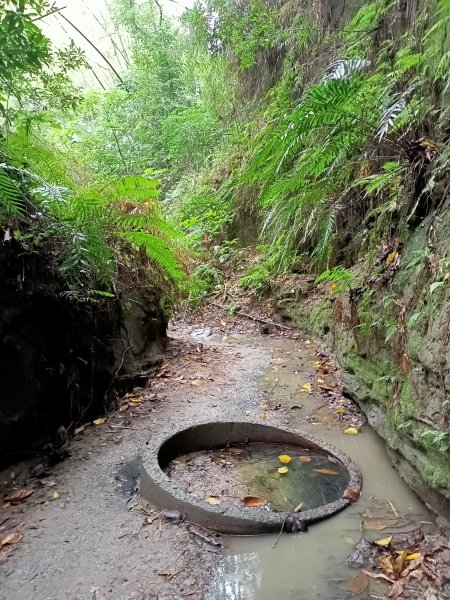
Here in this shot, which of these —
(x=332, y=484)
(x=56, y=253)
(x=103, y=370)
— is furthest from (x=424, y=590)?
(x=56, y=253)

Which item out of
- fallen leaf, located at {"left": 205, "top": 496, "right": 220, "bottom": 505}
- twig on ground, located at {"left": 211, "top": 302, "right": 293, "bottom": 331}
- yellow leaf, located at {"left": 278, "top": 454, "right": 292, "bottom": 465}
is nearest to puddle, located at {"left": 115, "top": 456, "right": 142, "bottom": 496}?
fallen leaf, located at {"left": 205, "top": 496, "right": 220, "bottom": 505}

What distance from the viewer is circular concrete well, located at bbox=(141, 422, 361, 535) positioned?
2.34m

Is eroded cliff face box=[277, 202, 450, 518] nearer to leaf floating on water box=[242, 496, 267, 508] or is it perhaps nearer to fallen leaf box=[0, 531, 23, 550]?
leaf floating on water box=[242, 496, 267, 508]

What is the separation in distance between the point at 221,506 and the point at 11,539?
120cm

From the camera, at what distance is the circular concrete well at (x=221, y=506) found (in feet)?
7.68

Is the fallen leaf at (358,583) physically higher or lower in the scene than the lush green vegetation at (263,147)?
lower

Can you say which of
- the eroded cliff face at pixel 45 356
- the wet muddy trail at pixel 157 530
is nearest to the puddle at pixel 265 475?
the wet muddy trail at pixel 157 530

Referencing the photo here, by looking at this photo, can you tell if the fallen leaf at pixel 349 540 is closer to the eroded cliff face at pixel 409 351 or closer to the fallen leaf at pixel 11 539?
the eroded cliff face at pixel 409 351

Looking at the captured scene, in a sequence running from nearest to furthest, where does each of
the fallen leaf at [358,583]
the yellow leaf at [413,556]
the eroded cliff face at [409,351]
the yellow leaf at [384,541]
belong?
the fallen leaf at [358,583] < the yellow leaf at [413,556] < the yellow leaf at [384,541] < the eroded cliff face at [409,351]

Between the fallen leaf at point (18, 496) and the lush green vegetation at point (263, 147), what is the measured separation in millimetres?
1555

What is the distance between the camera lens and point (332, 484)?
287 centimetres

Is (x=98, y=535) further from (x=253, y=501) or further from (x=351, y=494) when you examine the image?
(x=351, y=494)

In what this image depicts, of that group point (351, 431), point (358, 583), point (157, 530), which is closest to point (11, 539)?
point (157, 530)

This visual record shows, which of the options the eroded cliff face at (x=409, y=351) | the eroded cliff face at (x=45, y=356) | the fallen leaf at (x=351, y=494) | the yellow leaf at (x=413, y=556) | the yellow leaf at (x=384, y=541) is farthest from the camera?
the eroded cliff face at (x=45, y=356)
